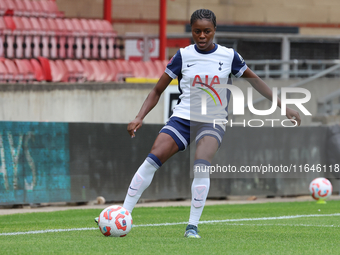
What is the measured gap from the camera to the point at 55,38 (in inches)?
699

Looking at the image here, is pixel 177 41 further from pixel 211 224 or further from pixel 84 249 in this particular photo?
pixel 84 249

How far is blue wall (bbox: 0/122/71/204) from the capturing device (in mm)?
10688

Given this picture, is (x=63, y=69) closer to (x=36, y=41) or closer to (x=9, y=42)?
(x=36, y=41)

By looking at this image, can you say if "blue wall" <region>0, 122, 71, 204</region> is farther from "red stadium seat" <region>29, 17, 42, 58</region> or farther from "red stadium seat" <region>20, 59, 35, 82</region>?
"red stadium seat" <region>29, 17, 42, 58</region>

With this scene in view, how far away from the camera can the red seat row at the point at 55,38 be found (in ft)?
55.4

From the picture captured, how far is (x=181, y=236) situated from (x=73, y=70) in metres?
11.7

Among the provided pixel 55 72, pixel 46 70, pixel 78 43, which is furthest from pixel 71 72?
pixel 78 43

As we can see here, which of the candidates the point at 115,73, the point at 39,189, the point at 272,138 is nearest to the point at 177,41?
the point at 115,73

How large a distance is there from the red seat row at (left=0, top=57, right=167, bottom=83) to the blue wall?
4970 millimetres

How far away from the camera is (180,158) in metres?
12.8

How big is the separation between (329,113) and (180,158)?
26.2 ft

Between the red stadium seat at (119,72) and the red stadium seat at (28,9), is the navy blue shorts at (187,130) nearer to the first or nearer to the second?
the red stadium seat at (119,72)

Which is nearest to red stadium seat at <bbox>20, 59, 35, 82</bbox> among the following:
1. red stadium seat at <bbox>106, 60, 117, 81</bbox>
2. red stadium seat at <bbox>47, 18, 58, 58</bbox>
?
red stadium seat at <bbox>47, 18, 58, 58</bbox>

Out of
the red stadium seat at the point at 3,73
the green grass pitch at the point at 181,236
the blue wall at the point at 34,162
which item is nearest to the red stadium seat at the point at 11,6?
the red stadium seat at the point at 3,73
